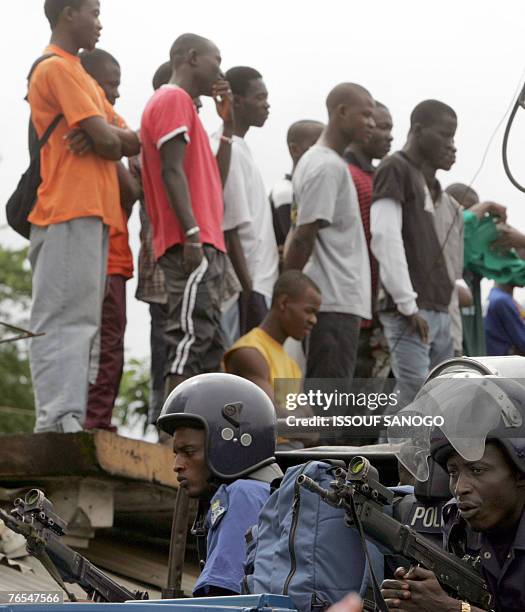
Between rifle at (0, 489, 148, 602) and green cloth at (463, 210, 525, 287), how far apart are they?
5.34 m

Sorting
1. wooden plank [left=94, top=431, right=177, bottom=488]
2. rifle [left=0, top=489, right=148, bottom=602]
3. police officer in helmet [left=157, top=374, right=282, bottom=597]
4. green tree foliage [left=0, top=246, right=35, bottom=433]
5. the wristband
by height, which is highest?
the wristband

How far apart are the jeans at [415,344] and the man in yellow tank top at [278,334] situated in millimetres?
586

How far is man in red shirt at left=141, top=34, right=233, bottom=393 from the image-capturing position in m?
8.49

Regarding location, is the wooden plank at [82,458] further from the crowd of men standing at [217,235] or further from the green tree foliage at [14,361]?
the green tree foliage at [14,361]

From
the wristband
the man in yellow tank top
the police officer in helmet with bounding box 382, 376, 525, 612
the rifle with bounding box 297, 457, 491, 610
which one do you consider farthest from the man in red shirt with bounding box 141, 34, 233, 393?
the rifle with bounding box 297, 457, 491, 610

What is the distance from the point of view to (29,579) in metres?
7.54

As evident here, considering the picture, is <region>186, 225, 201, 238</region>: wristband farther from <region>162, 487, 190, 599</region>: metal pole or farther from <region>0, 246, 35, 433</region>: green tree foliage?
<region>0, 246, 35, 433</region>: green tree foliage

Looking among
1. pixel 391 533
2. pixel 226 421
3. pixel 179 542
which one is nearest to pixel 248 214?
pixel 179 542

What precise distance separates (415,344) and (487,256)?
1.59 meters

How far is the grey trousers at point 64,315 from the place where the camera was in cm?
810

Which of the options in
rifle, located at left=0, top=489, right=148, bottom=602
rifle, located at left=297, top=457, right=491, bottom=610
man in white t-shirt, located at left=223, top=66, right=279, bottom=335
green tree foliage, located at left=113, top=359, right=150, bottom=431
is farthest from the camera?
green tree foliage, located at left=113, top=359, right=150, bottom=431

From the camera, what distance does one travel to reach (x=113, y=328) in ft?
30.5

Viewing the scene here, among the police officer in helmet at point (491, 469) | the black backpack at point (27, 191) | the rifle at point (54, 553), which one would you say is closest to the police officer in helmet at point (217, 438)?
the rifle at point (54, 553)

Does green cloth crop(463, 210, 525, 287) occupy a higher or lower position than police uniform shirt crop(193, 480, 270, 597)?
higher
